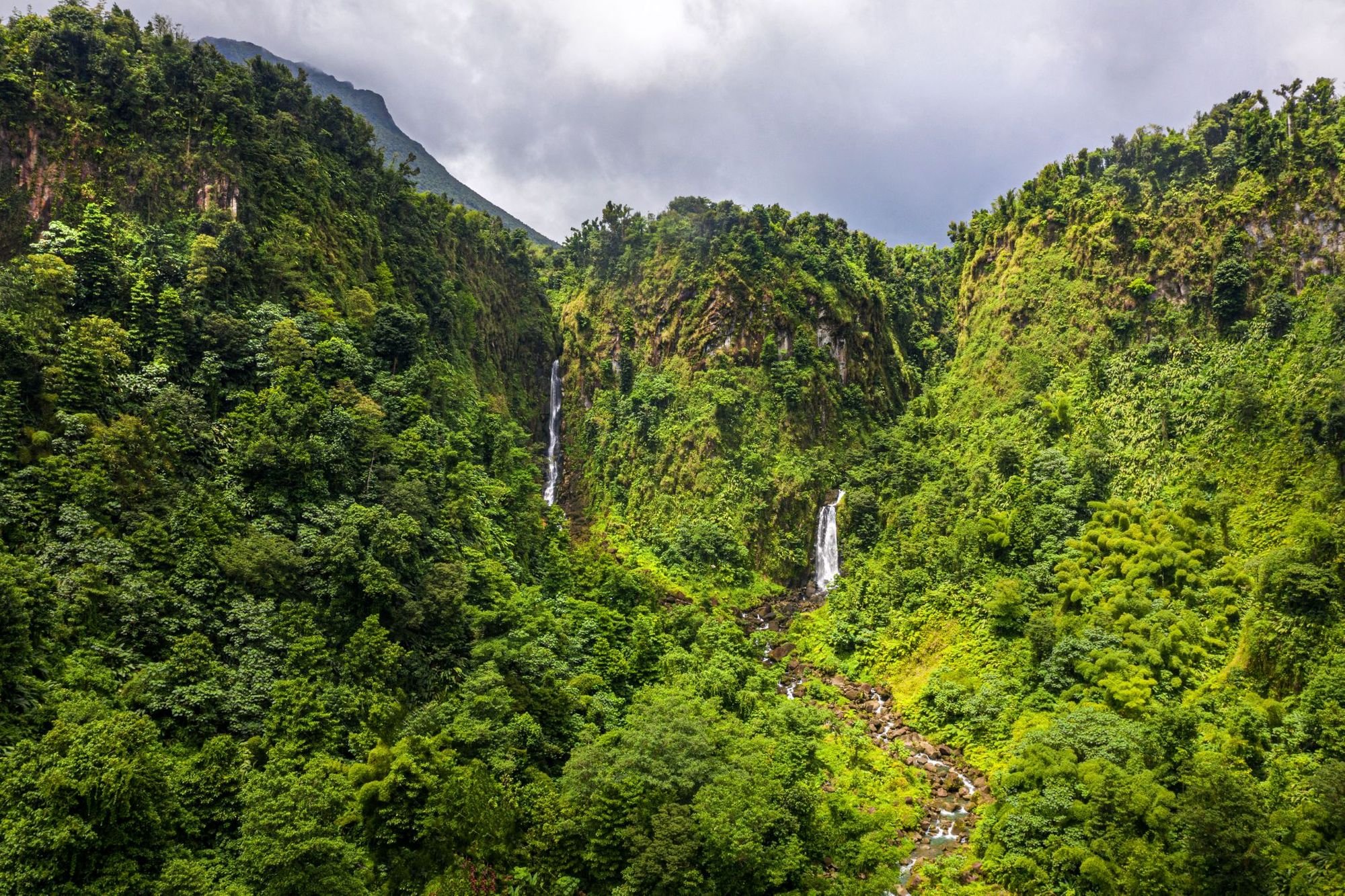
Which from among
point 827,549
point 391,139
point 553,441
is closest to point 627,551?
point 827,549

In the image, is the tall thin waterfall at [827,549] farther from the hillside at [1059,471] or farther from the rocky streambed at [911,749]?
the rocky streambed at [911,749]

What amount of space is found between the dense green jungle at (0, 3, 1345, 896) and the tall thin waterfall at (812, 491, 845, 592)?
368 mm

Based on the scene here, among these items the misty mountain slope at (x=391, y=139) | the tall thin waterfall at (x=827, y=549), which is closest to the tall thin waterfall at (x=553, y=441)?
A: the tall thin waterfall at (x=827, y=549)

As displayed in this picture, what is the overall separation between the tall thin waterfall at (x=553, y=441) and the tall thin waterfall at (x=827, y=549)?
26439 millimetres

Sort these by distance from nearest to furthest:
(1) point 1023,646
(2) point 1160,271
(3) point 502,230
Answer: (1) point 1023,646, (2) point 1160,271, (3) point 502,230

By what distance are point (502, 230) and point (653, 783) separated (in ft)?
241

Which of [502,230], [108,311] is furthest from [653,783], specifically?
[502,230]

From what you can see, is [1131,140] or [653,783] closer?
[653,783]

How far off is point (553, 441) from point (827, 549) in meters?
32.5

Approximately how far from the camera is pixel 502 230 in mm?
87312

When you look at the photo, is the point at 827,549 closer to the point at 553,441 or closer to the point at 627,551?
the point at 627,551

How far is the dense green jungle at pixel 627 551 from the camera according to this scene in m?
25.9

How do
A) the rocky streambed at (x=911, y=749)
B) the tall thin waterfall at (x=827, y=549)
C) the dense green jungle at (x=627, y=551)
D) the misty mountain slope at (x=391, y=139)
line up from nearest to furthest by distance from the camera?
1. the dense green jungle at (x=627, y=551)
2. the rocky streambed at (x=911, y=749)
3. the tall thin waterfall at (x=827, y=549)
4. the misty mountain slope at (x=391, y=139)

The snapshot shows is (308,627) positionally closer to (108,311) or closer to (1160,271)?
(108,311)
